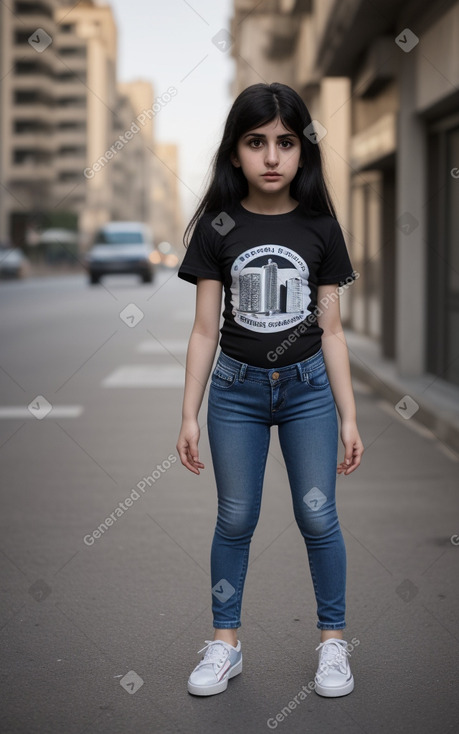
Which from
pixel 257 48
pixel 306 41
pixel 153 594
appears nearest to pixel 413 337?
pixel 153 594

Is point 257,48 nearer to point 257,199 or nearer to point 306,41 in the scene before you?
point 306,41

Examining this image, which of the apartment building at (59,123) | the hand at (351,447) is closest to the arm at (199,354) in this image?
the hand at (351,447)

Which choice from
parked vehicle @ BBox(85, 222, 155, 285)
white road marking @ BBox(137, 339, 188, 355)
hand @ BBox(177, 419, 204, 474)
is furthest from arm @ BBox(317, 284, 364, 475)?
parked vehicle @ BBox(85, 222, 155, 285)

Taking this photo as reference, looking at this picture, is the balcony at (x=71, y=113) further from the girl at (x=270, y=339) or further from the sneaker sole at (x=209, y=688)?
the sneaker sole at (x=209, y=688)

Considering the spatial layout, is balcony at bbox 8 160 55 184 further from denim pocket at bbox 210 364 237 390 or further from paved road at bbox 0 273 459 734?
denim pocket at bbox 210 364 237 390

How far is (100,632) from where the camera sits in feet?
12.8

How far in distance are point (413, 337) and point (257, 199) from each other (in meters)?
7.82

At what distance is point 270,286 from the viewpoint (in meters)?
3.17

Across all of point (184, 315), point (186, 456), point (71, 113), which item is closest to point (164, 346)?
point (184, 315)

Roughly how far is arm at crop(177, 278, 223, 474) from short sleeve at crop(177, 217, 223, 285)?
0.11 ft

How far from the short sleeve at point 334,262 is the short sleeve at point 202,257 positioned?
31 centimetres

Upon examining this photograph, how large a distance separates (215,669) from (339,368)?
97 centimetres

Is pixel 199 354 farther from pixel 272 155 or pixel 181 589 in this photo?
pixel 181 589

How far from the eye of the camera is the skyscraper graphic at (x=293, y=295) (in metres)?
3.18
